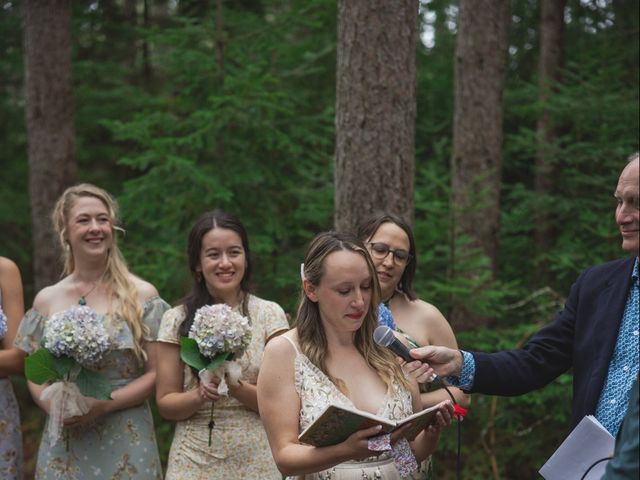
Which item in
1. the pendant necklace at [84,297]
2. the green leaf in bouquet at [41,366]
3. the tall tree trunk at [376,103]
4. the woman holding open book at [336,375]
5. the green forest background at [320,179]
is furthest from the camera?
the green forest background at [320,179]

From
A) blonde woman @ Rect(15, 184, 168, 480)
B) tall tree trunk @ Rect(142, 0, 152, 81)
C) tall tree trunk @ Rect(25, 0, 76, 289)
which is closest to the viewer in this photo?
blonde woman @ Rect(15, 184, 168, 480)

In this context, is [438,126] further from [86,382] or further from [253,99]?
[86,382]

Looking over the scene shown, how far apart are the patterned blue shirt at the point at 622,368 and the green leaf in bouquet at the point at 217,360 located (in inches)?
72.7

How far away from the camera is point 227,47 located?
7621 millimetres

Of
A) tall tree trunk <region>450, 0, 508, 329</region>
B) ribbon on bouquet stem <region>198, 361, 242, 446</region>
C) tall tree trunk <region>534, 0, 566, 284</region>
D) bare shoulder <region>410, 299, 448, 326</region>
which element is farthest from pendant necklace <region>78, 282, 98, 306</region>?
tall tree trunk <region>534, 0, 566, 284</region>

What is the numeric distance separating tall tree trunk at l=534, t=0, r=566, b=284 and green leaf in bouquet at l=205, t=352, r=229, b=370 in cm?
529

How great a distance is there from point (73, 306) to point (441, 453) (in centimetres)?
493

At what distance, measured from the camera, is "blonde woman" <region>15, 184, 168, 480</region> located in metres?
4.40

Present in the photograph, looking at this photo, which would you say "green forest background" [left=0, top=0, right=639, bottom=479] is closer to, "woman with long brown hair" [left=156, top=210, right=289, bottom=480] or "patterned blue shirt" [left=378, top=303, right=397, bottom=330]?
"woman with long brown hair" [left=156, top=210, right=289, bottom=480]

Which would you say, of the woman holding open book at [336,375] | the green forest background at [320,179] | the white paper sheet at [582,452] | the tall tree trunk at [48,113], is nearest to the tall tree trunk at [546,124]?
the green forest background at [320,179]

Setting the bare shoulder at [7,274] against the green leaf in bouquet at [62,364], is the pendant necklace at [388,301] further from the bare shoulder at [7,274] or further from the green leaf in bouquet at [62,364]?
the bare shoulder at [7,274]

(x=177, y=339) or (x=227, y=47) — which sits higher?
(x=227, y=47)

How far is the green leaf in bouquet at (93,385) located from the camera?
411 centimetres

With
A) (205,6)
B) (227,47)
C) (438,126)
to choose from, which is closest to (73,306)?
(227,47)
